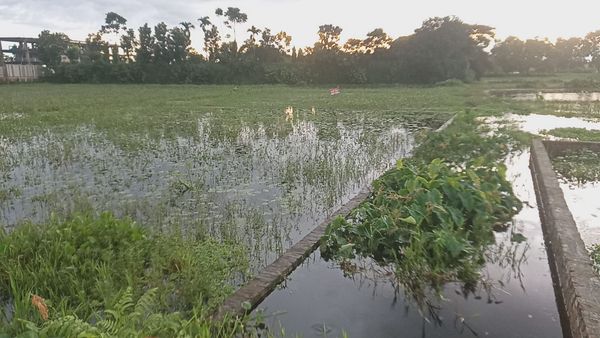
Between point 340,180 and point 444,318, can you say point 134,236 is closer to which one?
point 444,318

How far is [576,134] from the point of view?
10703 mm

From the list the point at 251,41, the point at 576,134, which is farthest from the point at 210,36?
the point at 576,134

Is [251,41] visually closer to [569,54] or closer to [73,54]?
[73,54]

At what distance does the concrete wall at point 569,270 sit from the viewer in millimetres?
2740

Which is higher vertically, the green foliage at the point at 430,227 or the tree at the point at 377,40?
the tree at the point at 377,40

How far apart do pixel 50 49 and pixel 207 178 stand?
5094 centimetres

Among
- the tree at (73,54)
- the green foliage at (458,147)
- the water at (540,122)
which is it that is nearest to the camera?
the green foliage at (458,147)

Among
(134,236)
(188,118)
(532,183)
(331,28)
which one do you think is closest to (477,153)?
(532,183)

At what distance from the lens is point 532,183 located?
6.90m

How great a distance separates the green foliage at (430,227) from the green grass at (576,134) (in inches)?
266

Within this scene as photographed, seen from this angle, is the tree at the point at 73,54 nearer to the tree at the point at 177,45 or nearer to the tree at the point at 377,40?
the tree at the point at 177,45

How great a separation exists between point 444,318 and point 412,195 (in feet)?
5.42

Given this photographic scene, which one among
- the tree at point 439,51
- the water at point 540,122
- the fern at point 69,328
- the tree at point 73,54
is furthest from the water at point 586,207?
the tree at point 73,54

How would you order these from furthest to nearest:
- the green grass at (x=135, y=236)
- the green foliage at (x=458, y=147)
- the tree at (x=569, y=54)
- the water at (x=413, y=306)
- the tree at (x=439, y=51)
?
1. the tree at (x=569, y=54)
2. the tree at (x=439, y=51)
3. the green foliage at (x=458, y=147)
4. the water at (x=413, y=306)
5. the green grass at (x=135, y=236)
